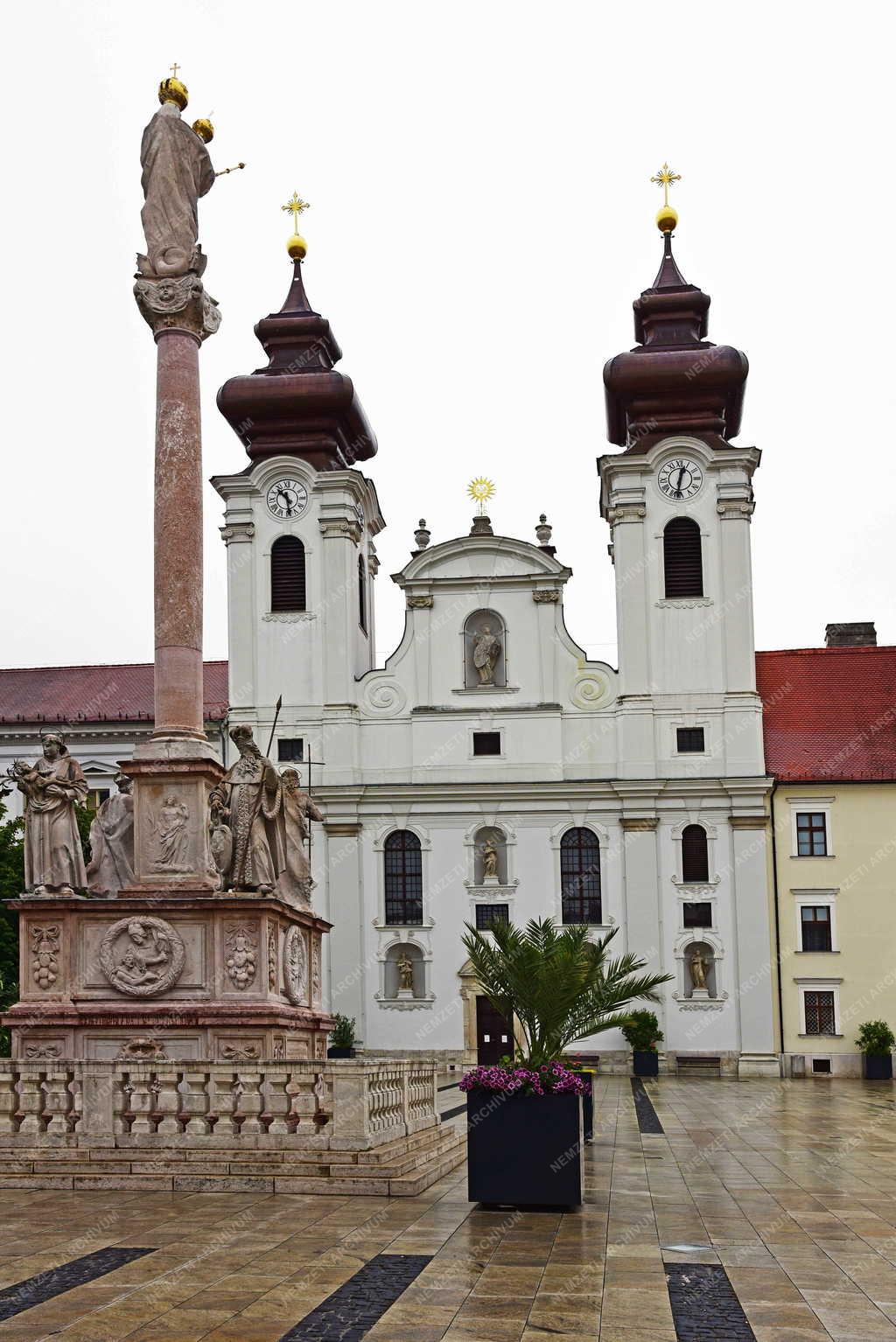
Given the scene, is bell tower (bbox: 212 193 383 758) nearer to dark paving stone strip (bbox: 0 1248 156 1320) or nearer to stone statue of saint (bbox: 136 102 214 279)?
stone statue of saint (bbox: 136 102 214 279)

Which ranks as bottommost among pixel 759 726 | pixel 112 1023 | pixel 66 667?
pixel 112 1023

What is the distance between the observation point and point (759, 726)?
42250 mm

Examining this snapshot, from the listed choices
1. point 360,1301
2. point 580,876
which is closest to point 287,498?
point 580,876

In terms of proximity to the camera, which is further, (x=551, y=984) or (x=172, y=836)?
(x=172, y=836)

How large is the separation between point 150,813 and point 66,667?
118 feet

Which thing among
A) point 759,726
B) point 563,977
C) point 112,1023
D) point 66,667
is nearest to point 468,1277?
point 563,977

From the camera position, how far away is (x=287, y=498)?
4478 centimetres

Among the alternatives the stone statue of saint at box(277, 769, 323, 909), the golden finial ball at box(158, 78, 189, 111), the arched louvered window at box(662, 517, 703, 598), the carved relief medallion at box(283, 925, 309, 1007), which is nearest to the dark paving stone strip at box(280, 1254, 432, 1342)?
the carved relief medallion at box(283, 925, 309, 1007)

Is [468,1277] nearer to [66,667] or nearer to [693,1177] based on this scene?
[693,1177]

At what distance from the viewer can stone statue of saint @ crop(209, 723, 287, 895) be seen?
17.2 m

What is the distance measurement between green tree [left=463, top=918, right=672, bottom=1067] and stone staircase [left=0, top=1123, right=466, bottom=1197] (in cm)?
153

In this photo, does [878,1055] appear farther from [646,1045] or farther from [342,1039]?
[342,1039]

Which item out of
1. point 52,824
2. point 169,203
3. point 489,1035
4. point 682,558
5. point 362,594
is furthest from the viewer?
point 362,594

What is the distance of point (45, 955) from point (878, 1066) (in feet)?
95.9
